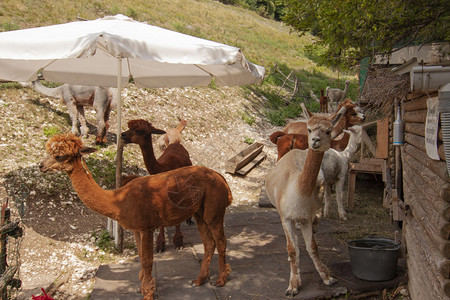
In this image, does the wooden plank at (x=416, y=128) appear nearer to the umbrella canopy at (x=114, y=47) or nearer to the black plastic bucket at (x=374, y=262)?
the black plastic bucket at (x=374, y=262)

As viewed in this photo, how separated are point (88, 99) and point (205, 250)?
18.5ft

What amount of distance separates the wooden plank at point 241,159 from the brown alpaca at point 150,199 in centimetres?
545

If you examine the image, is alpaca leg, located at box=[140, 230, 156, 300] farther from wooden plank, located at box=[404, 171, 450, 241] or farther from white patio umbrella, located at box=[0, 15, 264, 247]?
wooden plank, located at box=[404, 171, 450, 241]

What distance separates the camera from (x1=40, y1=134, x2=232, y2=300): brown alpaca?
398cm

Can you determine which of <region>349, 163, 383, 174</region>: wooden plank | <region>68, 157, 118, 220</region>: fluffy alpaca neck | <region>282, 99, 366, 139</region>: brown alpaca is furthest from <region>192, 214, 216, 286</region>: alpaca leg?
<region>349, 163, 383, 174</region>: wooden plank

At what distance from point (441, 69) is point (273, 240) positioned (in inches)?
152

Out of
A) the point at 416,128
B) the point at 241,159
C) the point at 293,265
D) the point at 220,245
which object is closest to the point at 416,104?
the point at 416,128

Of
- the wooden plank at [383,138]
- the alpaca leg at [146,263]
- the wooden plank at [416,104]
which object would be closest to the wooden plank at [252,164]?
the wooden plank at [383,138]

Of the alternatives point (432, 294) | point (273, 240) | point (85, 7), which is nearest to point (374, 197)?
point (273, 240)

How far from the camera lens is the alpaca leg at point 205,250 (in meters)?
4.55

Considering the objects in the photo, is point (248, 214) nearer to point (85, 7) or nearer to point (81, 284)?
point (81, 284)

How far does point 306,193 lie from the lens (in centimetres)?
421

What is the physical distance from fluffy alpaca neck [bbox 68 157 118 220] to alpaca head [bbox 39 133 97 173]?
0.08 meters

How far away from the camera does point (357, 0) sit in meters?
6.25
